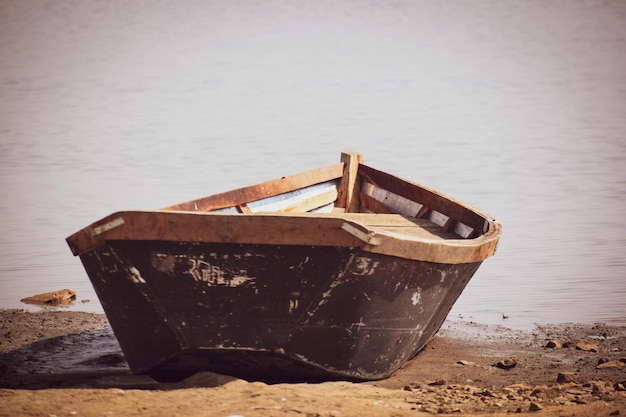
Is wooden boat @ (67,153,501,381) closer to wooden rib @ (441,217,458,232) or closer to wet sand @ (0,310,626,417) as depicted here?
wet sand @ (0,310,626,417)

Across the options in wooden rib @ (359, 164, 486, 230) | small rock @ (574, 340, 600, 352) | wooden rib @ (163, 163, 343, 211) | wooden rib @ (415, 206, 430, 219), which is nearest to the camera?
Result: small rock @ (574, 340, 600, 352)

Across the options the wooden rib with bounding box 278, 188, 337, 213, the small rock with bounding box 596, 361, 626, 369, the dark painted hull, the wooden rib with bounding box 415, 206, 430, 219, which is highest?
the wooden rib with bounding box 278, 188, 337, 213

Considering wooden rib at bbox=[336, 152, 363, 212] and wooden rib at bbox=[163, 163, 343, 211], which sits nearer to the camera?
wooden rib at bbox=[163, 163, 343, 211]

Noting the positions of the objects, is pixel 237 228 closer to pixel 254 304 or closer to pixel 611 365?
pixel 254 304

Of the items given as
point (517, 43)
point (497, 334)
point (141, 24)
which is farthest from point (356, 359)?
point (141, 24)

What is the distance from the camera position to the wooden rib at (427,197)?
336 inches

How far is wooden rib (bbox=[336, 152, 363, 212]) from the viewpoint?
32.6 feet

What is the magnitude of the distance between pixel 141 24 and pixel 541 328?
35477 mm

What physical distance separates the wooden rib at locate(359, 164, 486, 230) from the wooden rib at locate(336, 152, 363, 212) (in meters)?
0.09

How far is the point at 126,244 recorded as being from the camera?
6.46 meters

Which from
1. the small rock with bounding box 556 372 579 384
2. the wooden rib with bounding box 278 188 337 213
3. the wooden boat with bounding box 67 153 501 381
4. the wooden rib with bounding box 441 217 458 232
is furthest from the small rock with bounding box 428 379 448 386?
the wooden rib with bounding box 278 188 337 213

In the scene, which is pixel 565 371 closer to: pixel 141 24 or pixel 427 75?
pixel 427 75

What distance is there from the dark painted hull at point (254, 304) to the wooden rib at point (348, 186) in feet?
9.52

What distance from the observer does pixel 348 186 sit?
32.7ft
